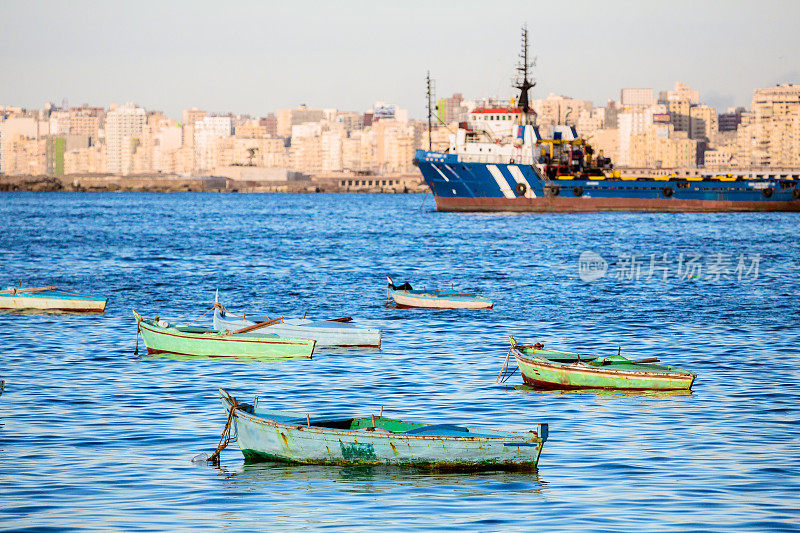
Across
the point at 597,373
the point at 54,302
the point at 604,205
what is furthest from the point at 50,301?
the point at 604,205

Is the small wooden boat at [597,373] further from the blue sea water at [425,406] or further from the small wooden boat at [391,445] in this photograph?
the small wooden boat at [391,445]

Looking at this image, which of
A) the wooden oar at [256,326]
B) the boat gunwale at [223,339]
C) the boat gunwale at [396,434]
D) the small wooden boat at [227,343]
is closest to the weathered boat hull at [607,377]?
the boat gunwale at [396,434]

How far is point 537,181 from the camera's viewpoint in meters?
107

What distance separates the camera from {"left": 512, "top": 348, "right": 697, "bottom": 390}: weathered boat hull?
989 inches

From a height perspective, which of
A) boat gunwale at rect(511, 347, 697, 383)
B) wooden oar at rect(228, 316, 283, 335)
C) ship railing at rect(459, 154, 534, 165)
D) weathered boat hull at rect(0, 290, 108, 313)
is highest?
ship railing at rect(459, 154, 534, 165)

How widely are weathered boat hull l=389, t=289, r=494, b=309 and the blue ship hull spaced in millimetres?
64065

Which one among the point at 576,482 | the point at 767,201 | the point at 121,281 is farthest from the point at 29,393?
the point at 767,201

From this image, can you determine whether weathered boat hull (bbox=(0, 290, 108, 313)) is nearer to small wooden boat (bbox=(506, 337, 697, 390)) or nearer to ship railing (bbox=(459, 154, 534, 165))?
small wooden boat (bbox=(506, 337, 697, 390))

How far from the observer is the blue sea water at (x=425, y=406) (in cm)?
1648

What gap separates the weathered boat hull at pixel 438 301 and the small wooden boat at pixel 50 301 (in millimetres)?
11511

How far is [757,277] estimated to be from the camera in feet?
190

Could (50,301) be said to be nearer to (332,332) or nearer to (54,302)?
(54,302)

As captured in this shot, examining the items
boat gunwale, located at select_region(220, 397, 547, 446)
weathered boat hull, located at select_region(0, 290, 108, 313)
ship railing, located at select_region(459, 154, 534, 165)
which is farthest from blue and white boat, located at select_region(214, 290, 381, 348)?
ship railing, located at select_region(459, 154, 534, 165)

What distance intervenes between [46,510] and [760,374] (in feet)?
60.8
